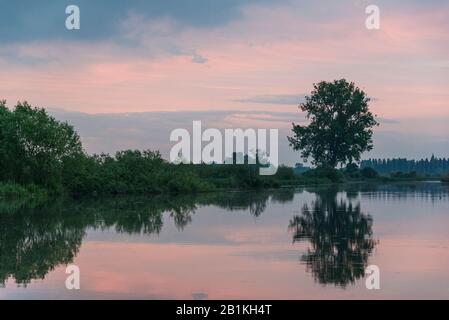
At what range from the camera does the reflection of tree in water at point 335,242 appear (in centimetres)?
1076

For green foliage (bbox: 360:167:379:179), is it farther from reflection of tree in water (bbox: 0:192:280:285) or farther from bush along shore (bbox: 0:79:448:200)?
reflection of tree in water (bbox: 0:192:280:285)

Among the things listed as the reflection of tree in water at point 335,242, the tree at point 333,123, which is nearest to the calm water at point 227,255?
the reflection of tree in water at point 335,242

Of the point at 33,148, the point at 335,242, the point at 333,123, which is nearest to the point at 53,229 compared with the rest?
the point at 335,242

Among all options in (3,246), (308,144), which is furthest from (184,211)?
(308,144)

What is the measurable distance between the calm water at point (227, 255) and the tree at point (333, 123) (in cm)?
5135

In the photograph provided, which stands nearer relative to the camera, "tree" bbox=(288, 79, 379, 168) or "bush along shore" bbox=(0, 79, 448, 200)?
"bush along shore" bbox=(0, 79, 448, 200)

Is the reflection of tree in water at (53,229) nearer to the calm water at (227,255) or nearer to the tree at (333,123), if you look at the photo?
the calm water at (227,255)

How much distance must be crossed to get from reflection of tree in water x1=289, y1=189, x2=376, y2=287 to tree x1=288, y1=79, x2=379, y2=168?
49811mm

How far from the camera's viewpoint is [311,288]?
945 centimetres

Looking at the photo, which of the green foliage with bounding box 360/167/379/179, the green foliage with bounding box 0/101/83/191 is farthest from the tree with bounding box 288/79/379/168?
the green foliage with bounding box 0/101/83/191

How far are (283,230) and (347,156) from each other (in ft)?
191

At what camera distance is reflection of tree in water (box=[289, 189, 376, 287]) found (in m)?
10.8

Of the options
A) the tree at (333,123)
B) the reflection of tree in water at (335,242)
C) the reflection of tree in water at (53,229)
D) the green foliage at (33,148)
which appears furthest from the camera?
the tree at (333,123)
